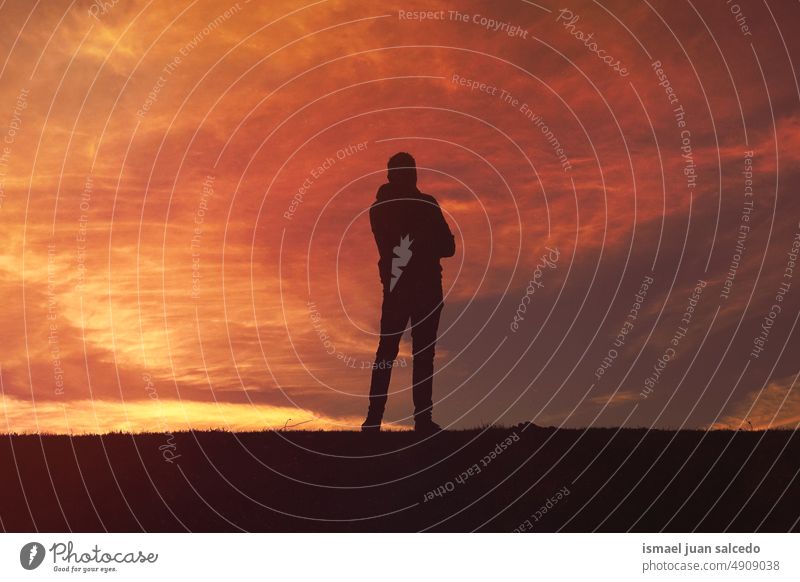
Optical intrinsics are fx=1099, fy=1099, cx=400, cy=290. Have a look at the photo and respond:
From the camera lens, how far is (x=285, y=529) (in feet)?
55.4

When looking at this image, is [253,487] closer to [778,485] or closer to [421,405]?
[421,405]

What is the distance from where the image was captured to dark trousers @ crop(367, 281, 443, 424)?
Result: 20578 millimetres

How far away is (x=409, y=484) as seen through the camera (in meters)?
17.6

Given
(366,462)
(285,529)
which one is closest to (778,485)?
(366,462)

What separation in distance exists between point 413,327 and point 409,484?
390 centimetres

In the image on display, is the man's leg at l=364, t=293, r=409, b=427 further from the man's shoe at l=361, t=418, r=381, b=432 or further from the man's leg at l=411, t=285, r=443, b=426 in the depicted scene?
the man's shoe at l=361, t=418, r=381, b=432

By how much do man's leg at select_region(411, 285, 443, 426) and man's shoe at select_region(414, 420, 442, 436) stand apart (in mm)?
637

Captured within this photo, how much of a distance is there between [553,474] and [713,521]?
2.62 meters
